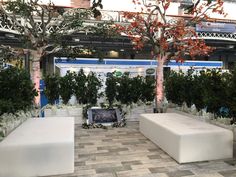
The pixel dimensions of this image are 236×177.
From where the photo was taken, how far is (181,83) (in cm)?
582

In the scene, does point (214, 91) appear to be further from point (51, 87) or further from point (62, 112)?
point (51, 87)

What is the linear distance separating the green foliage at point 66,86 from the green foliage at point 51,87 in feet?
0.40

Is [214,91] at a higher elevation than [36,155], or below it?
higher

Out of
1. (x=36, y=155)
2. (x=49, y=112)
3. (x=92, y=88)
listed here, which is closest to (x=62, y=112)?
(x=49, y=112)

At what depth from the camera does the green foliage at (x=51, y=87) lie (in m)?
6.52

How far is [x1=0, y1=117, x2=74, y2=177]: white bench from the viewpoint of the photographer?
290cm

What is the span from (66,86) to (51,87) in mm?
435

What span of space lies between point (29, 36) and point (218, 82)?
16.6ft

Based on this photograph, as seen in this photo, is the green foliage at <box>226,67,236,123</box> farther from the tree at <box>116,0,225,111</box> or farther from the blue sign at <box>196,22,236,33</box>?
the blue sign at <box>196,22,236,33</box>

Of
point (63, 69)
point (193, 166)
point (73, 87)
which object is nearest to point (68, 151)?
point (193, 166)

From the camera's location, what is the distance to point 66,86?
6520 millimetres

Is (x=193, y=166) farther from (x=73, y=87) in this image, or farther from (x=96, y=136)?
(x=73, y=87)

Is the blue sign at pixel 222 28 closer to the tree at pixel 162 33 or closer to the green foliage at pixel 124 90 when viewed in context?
the tree at pixel 162 33

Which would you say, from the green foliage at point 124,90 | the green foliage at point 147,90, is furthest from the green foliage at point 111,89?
the green foliage at point 147,90
